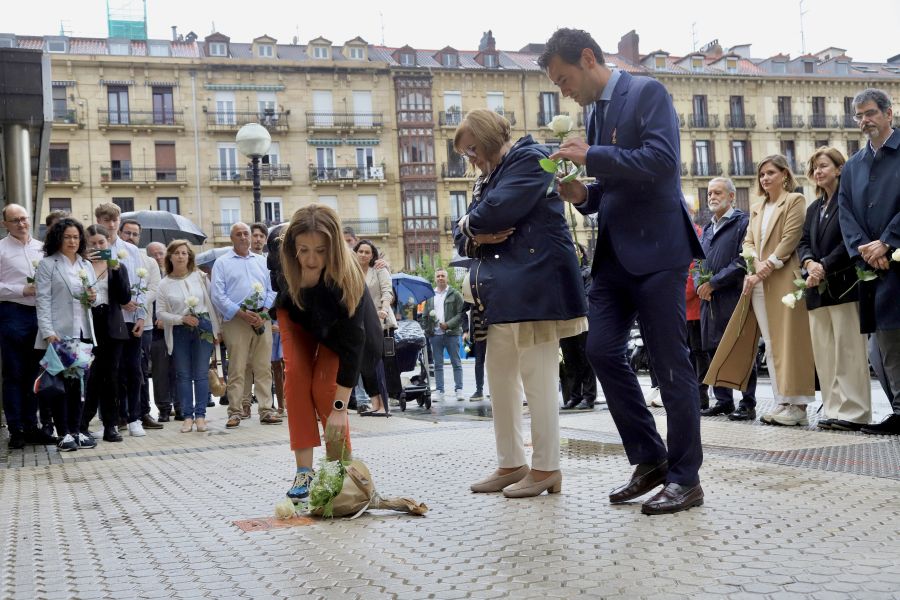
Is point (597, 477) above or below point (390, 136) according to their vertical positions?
below

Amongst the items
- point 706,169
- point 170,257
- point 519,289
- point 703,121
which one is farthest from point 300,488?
point 703,121

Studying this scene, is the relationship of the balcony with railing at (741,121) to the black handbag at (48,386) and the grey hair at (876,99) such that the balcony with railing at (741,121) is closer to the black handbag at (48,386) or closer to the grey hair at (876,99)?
the grey hair at (876,99)

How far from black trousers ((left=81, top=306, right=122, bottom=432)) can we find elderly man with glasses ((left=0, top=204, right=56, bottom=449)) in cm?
47

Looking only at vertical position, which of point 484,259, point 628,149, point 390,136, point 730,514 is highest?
point 390,136

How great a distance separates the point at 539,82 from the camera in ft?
204

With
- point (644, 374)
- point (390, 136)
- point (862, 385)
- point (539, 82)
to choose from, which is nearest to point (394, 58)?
point (390, 136)

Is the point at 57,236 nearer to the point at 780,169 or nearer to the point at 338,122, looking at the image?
the point at 780,169

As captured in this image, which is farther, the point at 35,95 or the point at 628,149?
the point at 35,95

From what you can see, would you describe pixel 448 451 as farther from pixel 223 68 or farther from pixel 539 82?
pixel 539 82

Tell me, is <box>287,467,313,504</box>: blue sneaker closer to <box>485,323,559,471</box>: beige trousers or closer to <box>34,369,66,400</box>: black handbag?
<box>485,323,559,471</box>: beige trousers

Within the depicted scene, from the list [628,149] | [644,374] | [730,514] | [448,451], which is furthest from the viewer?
[644,374]

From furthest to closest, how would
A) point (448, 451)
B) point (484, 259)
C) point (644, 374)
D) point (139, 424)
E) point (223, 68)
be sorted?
point (223, 68) → point (644, 374) → point (139, 424) → point (448, 451) → point (484, 259)

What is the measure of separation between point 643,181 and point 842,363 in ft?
13.2

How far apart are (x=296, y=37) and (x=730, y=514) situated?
6054cm
